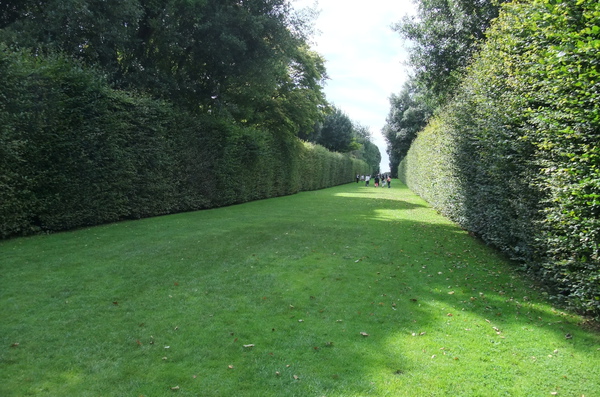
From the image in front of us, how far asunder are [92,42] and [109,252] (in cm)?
828

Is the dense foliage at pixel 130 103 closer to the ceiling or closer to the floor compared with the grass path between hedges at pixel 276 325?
closer to the ceiling

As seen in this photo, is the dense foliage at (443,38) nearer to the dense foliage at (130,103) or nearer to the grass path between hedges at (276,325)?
the dense foliage at (130,103)

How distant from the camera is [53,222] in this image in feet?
30.5

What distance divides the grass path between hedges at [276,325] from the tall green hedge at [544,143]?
76 centimetres

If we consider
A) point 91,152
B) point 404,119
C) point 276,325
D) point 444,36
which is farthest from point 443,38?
point 404,119

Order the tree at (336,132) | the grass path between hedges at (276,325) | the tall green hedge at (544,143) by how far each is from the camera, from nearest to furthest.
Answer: the grass path between hedges at (276,325) → the tall green hedge at (544,143) → the tree at (336,132)

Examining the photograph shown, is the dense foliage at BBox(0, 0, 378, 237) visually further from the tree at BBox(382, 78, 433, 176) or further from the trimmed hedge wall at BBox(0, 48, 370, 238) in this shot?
the tree at BBox(382, 78, 433, 176)

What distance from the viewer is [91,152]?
1017 centimetres

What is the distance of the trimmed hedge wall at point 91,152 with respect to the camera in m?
8.30

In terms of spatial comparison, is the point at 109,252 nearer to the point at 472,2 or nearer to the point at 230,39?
the point at 230,39

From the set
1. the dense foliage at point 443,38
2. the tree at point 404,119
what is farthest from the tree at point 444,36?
the tree at point 404,119

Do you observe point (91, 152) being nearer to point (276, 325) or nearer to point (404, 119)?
point (276, 325)

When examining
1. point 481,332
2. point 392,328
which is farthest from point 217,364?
point 481,332

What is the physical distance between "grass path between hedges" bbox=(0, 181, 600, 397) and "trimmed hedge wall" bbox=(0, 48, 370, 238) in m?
1.33
